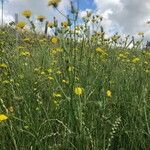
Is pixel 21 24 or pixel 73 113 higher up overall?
pixel 21 24

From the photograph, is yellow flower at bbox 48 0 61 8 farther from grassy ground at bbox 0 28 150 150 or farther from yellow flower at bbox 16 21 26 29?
yellow flower at bbox 16 21 26 29

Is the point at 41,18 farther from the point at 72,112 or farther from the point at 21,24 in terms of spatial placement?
the point at 72,112

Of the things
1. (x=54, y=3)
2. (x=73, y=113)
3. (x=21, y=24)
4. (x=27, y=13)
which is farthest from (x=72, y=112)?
(x=21, y=24)

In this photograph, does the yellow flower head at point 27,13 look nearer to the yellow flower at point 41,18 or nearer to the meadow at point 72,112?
the meadow at point 72,112

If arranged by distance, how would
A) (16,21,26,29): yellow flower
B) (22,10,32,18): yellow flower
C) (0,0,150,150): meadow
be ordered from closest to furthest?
(0,0,150,150): meadow, (22,10,32,18): yellow flower, (16,21,26,29): yellow flower

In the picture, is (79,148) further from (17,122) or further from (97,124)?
(17,122)

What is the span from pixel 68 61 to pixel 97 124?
42 cm

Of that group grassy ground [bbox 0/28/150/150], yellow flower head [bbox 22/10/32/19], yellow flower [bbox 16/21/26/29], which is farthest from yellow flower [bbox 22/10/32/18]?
grassy ground [bbox 0/28/150/150]

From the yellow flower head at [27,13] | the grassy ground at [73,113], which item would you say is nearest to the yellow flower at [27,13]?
the yellow flower head at [27,13]

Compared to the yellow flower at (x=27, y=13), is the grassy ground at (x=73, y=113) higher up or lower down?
lower down

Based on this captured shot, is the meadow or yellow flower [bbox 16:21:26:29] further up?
yellow flower [bbox 16:21:26:29]

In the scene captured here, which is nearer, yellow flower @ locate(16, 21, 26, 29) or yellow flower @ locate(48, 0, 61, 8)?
yellow flower @ locate(48, 0, 61, 8)

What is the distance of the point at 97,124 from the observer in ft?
9.26

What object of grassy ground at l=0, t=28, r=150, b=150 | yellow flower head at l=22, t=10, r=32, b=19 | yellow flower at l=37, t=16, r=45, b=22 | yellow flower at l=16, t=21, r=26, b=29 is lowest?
grassy ground at l=0, t=28, r=150, b=150
